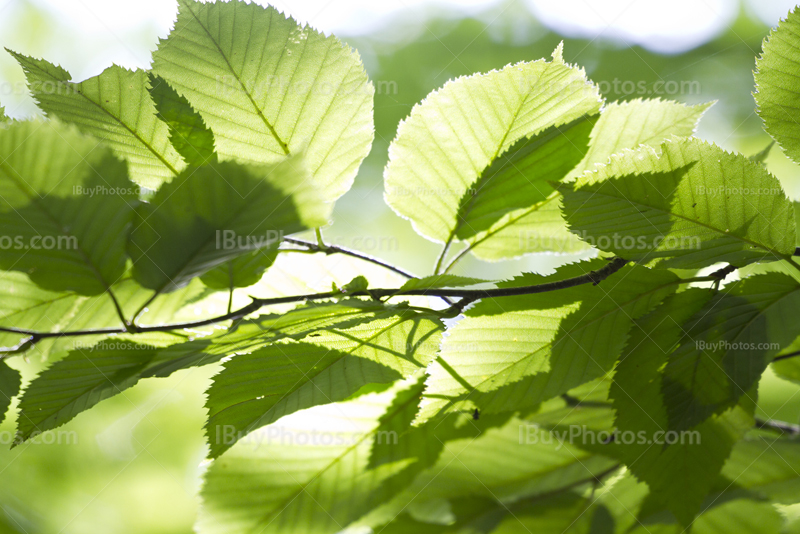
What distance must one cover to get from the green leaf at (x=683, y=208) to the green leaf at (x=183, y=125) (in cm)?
20

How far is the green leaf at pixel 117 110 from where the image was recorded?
0.86 ft

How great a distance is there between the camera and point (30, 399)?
26 centimetres

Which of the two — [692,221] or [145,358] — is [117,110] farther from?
[692,221]

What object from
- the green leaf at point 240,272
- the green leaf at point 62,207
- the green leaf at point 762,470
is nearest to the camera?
the green leaf at point 62,207

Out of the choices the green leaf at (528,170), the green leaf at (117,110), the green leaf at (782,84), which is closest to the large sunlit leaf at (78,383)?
the green leaf at (117,110)

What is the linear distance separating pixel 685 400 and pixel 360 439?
236mm

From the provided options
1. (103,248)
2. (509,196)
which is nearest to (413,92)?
(509,196)

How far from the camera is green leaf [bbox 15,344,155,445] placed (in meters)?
0.25

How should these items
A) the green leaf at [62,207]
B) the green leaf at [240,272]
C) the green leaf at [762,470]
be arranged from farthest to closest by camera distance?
the green leaf at [762,470] < the green leaf at [240,272] < the green leaf at [62,207]

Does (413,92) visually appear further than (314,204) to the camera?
Yes

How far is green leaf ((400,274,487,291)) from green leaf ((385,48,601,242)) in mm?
93

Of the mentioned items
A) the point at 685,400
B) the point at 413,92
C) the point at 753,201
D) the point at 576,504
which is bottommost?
the point at 576,504

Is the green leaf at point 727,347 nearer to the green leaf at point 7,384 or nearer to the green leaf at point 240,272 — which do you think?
the green leaf at point 240,272

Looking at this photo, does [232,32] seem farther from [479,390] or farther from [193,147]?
[479,390]
